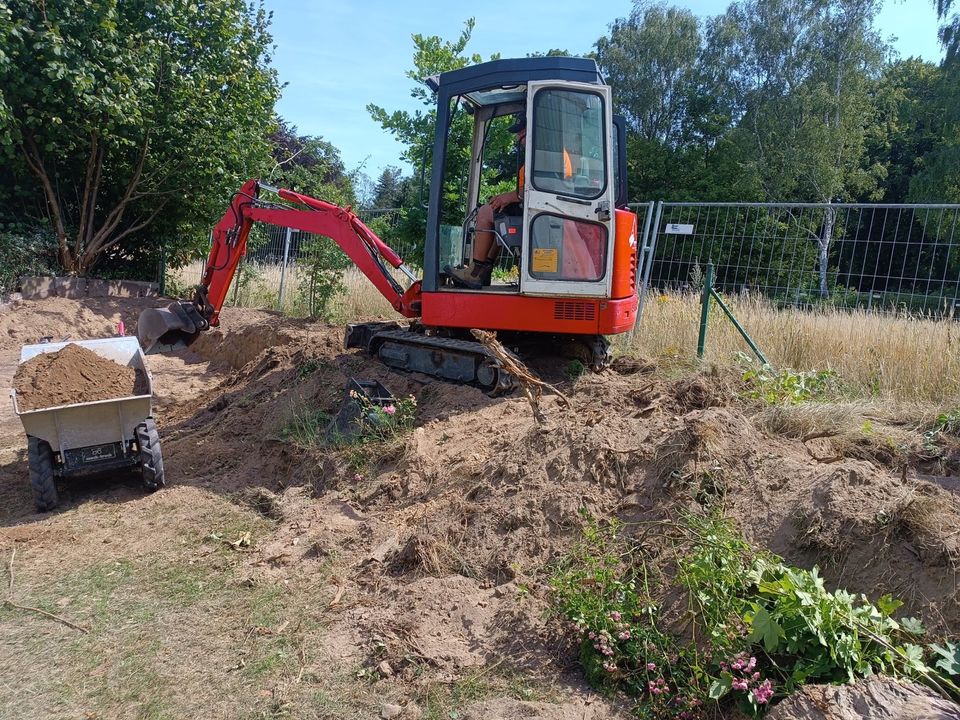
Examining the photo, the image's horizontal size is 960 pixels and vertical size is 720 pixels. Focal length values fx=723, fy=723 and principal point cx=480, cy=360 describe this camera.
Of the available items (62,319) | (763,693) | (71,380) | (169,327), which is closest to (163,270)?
(62,319)

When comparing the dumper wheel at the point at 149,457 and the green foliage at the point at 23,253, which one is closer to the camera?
the dumper wheel at the point at 149,457

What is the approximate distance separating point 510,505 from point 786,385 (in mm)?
2881

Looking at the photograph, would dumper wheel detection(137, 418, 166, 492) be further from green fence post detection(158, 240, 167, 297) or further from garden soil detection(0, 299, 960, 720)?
green fence post detection(158, 240, 167, 297)

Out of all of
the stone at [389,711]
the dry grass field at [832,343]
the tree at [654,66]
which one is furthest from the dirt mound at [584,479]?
the tree at [654,66]

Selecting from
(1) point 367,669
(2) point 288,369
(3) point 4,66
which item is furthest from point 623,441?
(3) point 4,66

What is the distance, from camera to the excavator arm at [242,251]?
303 inches

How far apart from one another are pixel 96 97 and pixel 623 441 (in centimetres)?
1092

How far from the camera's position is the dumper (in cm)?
542

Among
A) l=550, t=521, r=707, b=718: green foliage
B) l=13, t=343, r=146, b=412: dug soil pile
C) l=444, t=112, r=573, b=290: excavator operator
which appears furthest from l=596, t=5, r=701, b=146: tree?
l=550, t=521, r=707, b=718: green foliage

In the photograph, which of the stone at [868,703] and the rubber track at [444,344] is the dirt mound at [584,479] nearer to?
the rubber track at [444,344]

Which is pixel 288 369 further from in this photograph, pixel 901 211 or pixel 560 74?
pixel 901 211

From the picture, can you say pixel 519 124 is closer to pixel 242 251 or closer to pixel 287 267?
pixel 242 251

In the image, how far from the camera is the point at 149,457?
5.73 metres

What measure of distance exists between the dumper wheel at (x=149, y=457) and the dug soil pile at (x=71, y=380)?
32 centimetres
